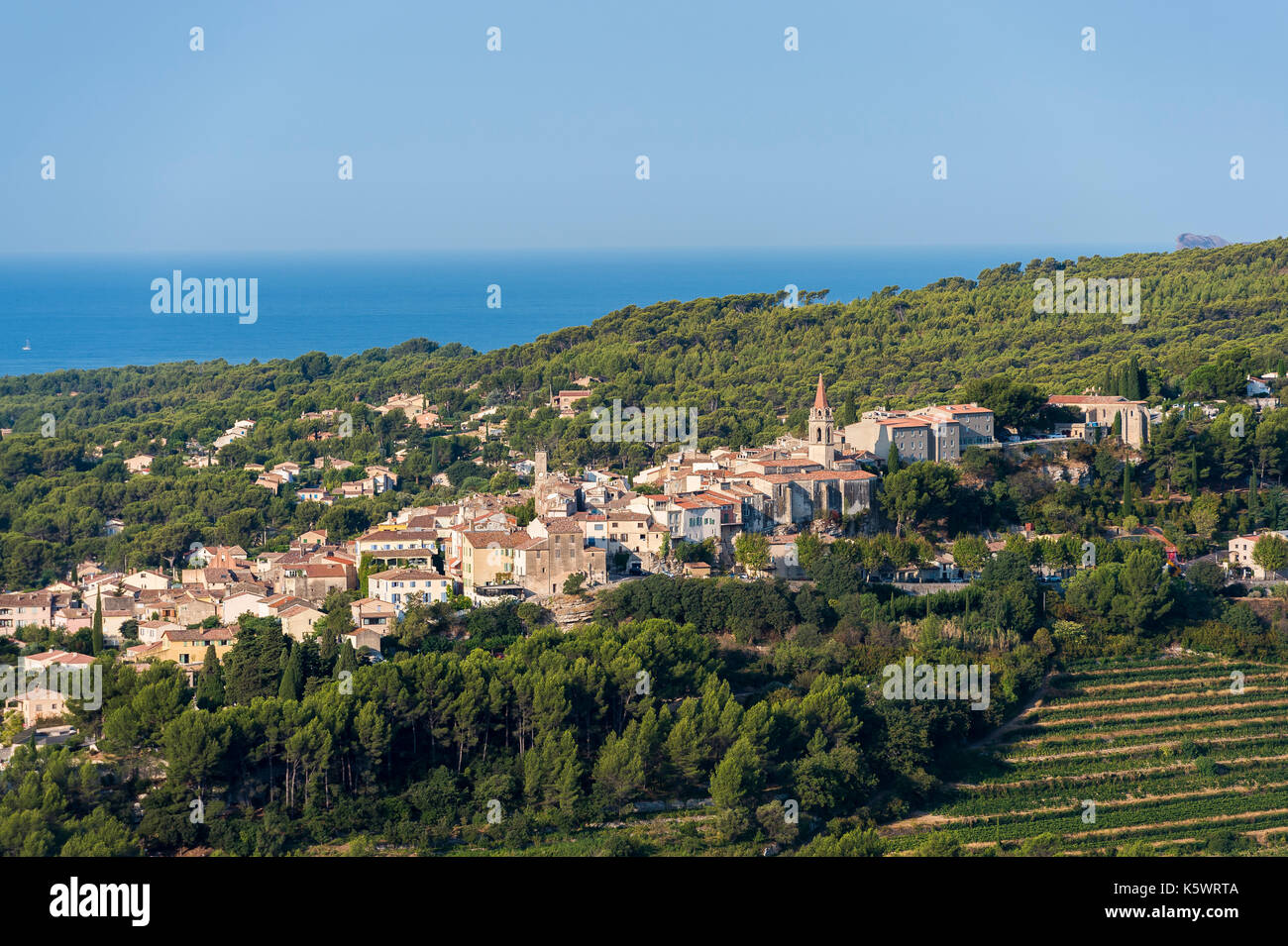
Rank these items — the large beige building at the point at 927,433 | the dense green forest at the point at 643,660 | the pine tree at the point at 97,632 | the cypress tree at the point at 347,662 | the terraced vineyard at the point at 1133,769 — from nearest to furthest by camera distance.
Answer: the dense green forest at the point at 643,660 < the terraced vineyard at the point at 1133,769 < the cypress tree at the point at 347,662 < the pine tree at the point at 97,632 < the large beige building at the point at 927,433

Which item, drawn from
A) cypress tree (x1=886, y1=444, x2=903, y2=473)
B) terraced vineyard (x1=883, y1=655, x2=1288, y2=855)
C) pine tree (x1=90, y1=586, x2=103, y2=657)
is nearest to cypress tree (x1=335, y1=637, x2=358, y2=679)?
pine tree (x1=90, y1=586, x2=103, y2=657)

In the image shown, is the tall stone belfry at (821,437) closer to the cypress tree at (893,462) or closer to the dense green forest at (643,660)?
the cypress tree at (893,462)

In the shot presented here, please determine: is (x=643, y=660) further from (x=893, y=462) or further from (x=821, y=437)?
(x=893, y=462)

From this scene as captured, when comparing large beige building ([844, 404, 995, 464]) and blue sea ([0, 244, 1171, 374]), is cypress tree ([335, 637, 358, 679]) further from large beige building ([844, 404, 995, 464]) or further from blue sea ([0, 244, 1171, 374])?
blue sea ([0, 244, 1171, 374])

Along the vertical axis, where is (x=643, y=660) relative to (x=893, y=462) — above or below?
below

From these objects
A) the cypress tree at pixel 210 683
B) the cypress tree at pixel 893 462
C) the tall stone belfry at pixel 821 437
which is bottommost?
the cypress tree at pixel 210 683

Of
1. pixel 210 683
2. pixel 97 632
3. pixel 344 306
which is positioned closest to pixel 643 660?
pixel 210 683

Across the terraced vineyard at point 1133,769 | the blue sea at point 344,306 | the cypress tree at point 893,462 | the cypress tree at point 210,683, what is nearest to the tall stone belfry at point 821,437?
the cypress tree at point 893,462
